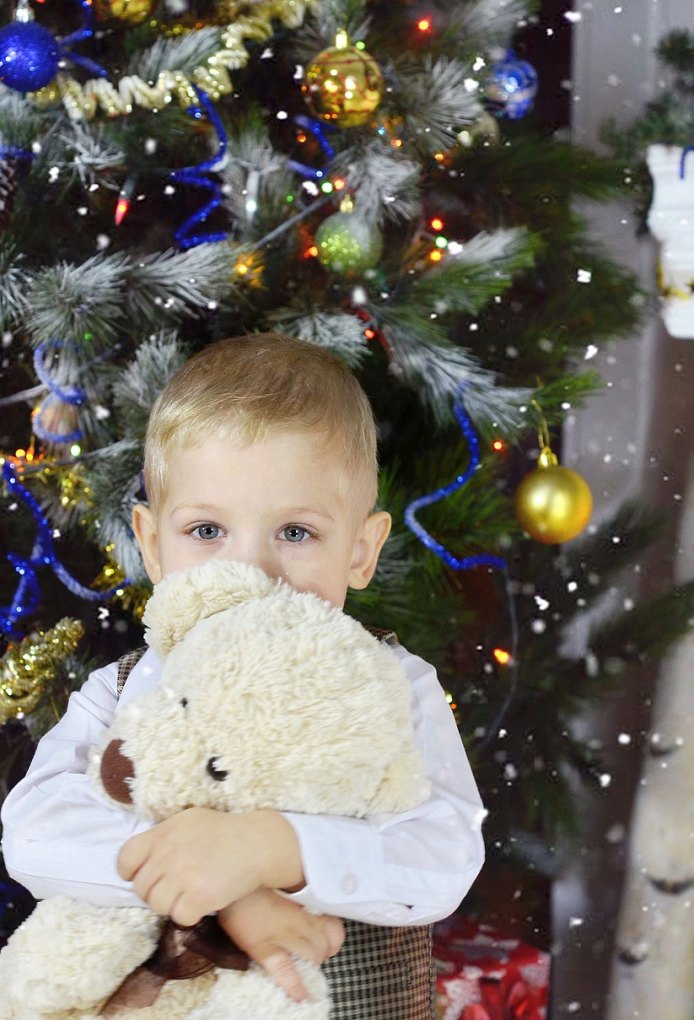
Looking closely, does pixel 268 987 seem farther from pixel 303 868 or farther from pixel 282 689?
pixel 282 689

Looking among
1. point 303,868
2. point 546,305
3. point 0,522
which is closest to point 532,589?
point 546,305

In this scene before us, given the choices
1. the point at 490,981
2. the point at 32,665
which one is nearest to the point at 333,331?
the point at 32,665

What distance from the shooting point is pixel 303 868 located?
30.1 inches

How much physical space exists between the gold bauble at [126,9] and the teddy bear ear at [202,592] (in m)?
0.75

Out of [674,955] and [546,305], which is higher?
[546,305]

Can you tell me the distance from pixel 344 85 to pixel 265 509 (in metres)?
0.58

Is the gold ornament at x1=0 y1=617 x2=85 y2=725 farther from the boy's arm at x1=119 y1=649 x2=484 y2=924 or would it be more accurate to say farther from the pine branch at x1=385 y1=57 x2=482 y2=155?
the pine branch at x1=385 y1=57 x2=482 y2=155

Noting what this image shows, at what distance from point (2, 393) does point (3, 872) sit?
0.71m

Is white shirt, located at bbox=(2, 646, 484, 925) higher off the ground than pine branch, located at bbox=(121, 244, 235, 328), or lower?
lower

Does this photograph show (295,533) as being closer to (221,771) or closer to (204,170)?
(221,771)

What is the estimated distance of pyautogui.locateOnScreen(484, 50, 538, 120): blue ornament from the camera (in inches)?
55.2

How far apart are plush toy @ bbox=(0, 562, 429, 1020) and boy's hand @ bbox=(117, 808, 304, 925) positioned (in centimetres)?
1

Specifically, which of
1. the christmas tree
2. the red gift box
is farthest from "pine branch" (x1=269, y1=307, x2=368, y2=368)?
the red gift box

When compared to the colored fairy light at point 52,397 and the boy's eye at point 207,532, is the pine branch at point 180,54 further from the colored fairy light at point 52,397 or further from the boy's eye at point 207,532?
the boy's eye at point 207,532
